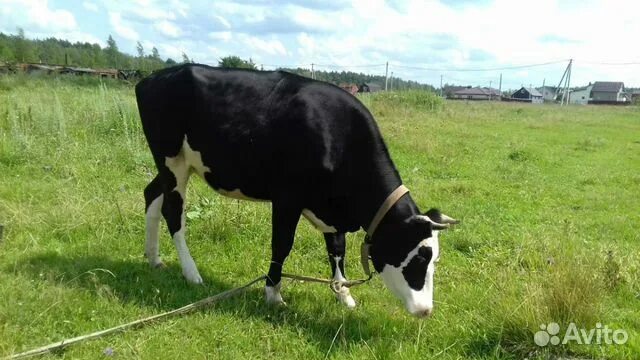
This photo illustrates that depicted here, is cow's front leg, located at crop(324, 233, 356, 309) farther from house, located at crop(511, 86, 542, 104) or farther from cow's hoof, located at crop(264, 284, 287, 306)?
house, located at crop(511, 86, 542, 104)

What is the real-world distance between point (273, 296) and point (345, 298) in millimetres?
640

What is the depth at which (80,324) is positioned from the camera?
4.21 m

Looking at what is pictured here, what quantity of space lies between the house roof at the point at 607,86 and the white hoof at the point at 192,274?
120259mm

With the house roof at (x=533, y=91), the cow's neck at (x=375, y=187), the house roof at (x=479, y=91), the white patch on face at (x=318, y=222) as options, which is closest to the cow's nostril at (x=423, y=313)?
the cow's neck at (x=375, y=187)

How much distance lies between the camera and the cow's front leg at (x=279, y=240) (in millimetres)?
4785

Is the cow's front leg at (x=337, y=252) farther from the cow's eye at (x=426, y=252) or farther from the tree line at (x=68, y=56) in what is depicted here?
the tree line at (x=68, y=56)

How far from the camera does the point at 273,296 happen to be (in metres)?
4.83

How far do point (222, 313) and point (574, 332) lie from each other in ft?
8.87

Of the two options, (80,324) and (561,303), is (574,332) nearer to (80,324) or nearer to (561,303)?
(561,303)

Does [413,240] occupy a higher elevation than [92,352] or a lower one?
higher

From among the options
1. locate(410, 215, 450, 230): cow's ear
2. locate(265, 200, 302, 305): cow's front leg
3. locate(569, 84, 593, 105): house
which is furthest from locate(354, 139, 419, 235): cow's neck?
locate(569, 84, 593, 105): house

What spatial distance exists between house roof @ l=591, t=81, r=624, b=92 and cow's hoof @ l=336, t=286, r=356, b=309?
4720 inches

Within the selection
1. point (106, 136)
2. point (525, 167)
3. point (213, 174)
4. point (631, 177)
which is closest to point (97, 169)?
point (106, 136)

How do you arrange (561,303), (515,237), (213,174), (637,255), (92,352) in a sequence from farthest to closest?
(515,237), (637,255), (213,174), (561,303), (92,352)
